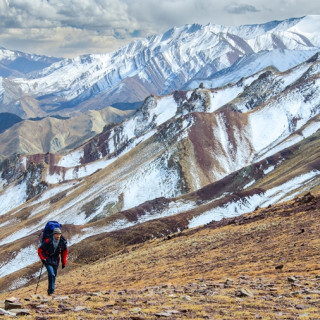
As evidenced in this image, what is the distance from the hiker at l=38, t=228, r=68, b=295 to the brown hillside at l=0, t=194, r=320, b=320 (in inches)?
54.2

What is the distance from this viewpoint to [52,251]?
1988 centimetres

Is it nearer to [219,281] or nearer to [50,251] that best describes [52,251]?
[50,251]

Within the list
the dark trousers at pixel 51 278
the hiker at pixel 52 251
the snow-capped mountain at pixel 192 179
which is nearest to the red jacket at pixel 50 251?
the hiker at pixel 52 251

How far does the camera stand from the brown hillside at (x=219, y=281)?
14703mm

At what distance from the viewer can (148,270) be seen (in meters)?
34.1

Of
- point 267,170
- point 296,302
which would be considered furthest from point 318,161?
point 296,302

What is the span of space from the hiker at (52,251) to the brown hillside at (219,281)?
1.38m

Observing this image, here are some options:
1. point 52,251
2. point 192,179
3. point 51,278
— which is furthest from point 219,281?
point 192,179

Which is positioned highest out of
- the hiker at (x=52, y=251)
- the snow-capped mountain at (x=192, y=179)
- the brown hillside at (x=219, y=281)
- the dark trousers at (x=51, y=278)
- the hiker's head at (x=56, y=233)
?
the snow-capped mountain at (x=192, y=179)

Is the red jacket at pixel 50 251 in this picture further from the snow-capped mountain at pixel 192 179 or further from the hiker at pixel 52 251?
the snow-capped mountain at pixel 192 179

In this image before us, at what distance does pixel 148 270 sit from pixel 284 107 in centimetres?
16042

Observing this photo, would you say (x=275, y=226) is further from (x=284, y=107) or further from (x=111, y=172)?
(x=284, y=107)

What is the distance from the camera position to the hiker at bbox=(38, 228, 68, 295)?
1964cm

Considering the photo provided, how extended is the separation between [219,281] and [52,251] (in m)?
8.83
